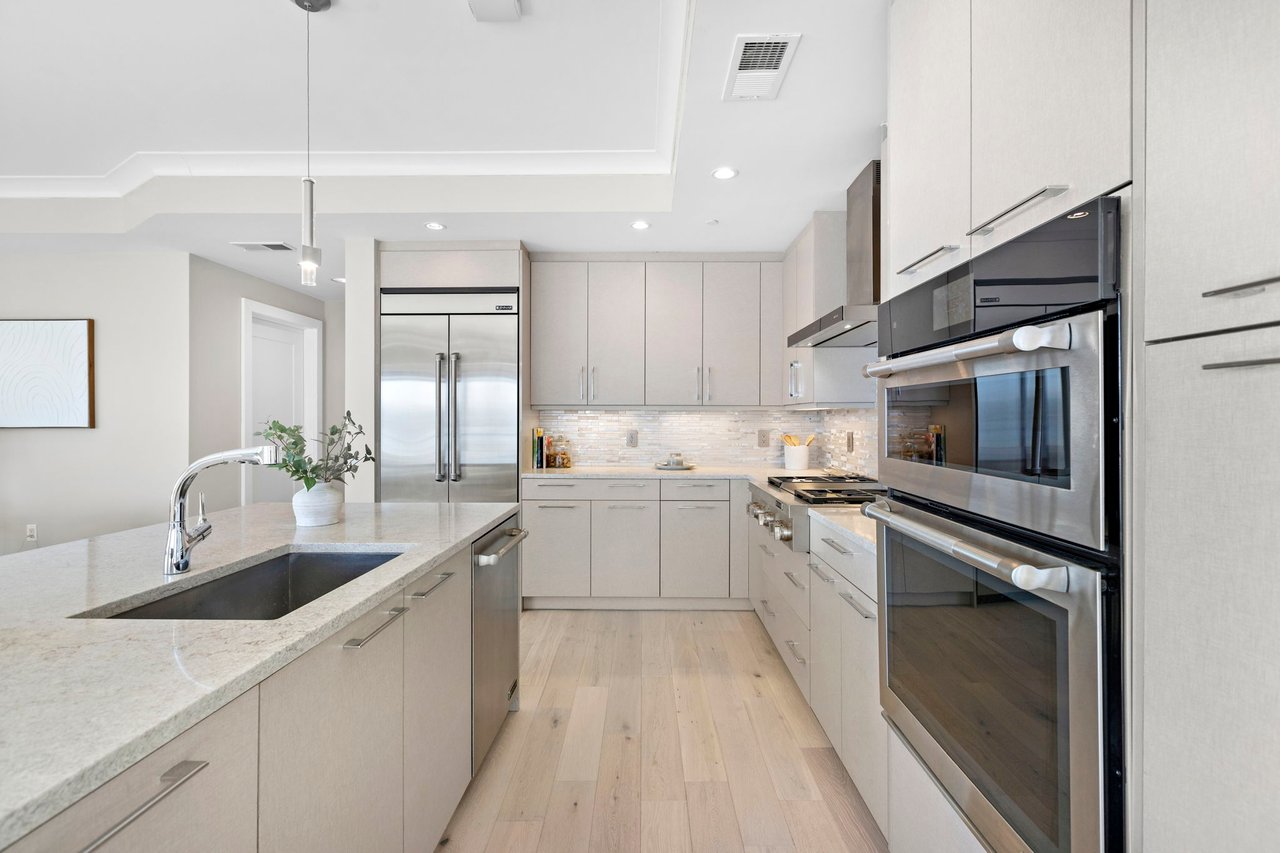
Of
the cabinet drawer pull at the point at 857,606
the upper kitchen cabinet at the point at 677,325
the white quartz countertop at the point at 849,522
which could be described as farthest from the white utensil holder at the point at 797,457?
the cabinet drawer pull at the point at 857,606

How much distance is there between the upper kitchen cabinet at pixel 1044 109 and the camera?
0.81 m

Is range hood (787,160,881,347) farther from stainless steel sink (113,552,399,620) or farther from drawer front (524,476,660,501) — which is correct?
stainless steel sink (113,552,399,620)

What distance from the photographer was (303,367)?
5.51 meters

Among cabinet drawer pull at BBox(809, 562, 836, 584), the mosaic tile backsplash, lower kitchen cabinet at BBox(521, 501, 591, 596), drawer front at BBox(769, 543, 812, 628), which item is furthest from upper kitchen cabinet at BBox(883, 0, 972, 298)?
the mosaic tile backsplash

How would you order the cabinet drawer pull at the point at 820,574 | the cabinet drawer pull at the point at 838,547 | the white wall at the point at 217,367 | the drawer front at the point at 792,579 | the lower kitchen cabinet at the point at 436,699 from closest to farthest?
1. the lower kitchen cabinet at the point at 436,699
2. the cabinet drawer pull at the point at 838,547
3. the cabinet drawer pull at the point at 820,574
4. the drawer front at the point at 792,579
5. the white wall at the point at 217,367

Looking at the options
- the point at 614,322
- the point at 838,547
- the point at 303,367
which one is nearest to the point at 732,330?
the point at 614,322

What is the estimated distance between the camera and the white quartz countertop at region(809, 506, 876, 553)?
1.75 m

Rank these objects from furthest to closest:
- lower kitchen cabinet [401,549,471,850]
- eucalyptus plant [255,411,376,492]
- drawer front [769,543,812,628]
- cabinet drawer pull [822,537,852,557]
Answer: drawer front [769,543,812,628] → cabinet drawer pull [822,537,852,557] → eucalyptus plant [255,411,376,492] → lower kitchen cabinet [401,549,471,850]

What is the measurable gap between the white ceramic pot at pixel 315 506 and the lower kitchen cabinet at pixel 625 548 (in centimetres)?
208

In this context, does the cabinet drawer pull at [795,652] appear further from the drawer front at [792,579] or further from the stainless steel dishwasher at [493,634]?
the stainless steel dishwasher at [493,634]

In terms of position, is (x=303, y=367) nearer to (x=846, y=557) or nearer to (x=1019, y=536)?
(x=846, y=557)

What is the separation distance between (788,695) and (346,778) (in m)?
2.06

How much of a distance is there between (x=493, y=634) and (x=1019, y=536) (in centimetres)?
173

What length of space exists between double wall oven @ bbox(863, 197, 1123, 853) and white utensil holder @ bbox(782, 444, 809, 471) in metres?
2.64
